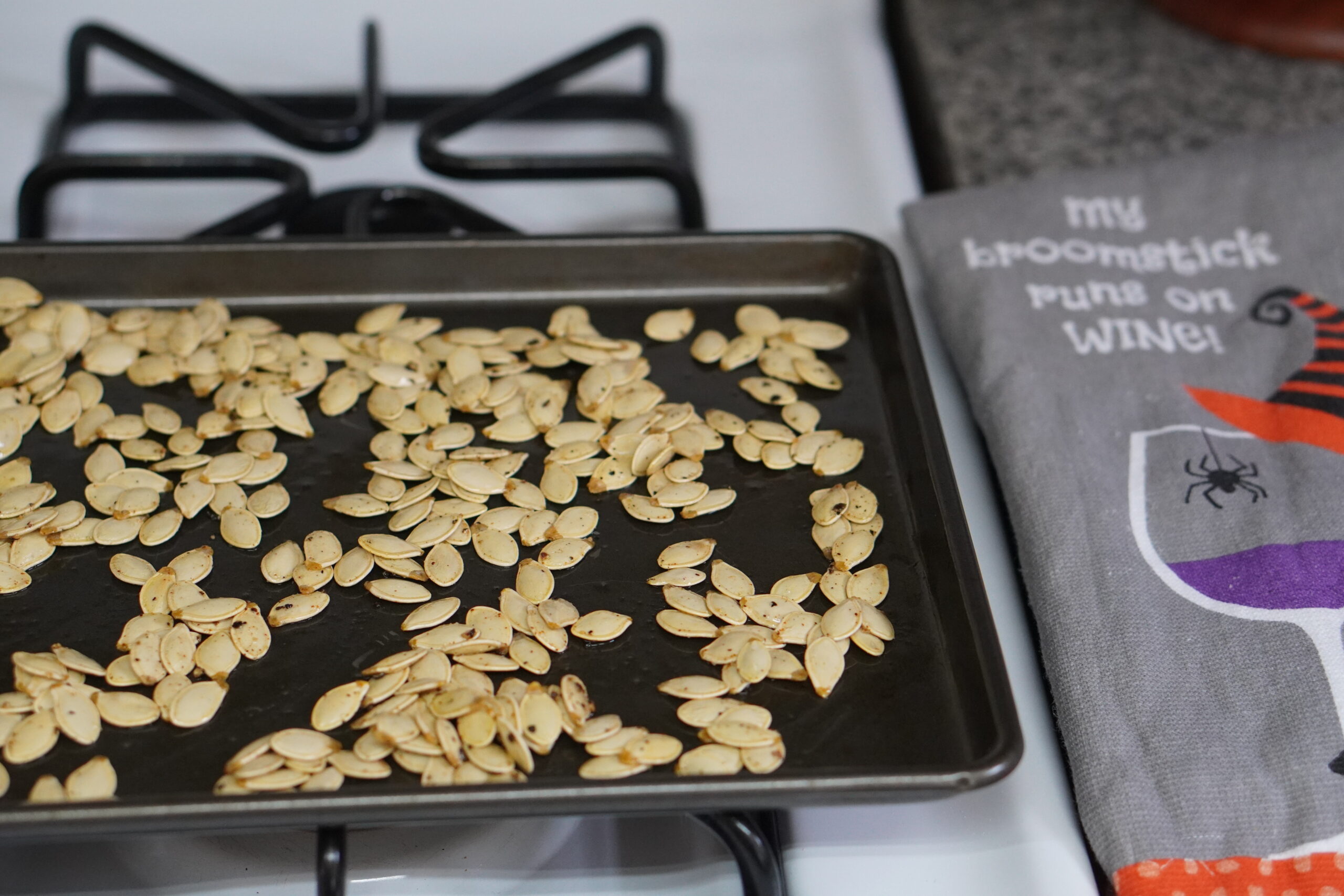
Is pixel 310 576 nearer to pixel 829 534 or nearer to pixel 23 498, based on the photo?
pixel 23 498

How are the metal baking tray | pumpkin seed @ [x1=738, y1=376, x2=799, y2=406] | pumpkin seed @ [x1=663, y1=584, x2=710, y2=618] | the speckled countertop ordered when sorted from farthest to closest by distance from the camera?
the speckled countertop, pumpkin seed @ [x1=738, y1=376, x2=799, y2=406], pumpkin seed @ [x1=663, y1=584, x2=710, y2=618], the metal baking tray

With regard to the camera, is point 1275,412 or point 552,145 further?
point 552,145

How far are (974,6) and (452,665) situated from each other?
32.2 inches

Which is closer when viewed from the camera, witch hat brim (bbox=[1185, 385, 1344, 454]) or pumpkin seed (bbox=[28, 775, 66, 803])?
pumpkin seed (bbox=[28, 775, 66, 803])


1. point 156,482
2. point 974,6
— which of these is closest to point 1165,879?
point 156,482

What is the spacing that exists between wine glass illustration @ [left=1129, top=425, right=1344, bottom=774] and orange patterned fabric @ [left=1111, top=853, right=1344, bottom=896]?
7 centimetres

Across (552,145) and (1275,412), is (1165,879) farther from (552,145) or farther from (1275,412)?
(552,145)

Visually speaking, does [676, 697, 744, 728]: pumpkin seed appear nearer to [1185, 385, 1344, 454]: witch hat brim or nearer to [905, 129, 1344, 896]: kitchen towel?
[905, 129, 1344, 896]: kitchen towel

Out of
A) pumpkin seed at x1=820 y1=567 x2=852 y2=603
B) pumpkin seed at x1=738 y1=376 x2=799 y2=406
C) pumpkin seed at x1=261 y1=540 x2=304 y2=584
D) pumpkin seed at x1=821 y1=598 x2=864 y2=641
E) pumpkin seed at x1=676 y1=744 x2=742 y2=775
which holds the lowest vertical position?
pumpkin seed at x1=676 y1=744 x2=742 y2=775

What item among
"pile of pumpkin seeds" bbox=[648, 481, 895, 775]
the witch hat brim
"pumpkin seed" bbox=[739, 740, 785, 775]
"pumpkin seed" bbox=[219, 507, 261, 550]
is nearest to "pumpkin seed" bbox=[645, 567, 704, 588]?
"pile of pumpkin seeds" bbox=[648, 481, 895, 775]

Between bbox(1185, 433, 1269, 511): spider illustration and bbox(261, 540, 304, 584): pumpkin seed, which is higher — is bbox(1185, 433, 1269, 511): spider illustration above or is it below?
below

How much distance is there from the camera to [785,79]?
951 millimetres

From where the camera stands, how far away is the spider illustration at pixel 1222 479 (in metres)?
0.61

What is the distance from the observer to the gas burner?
754 mm
